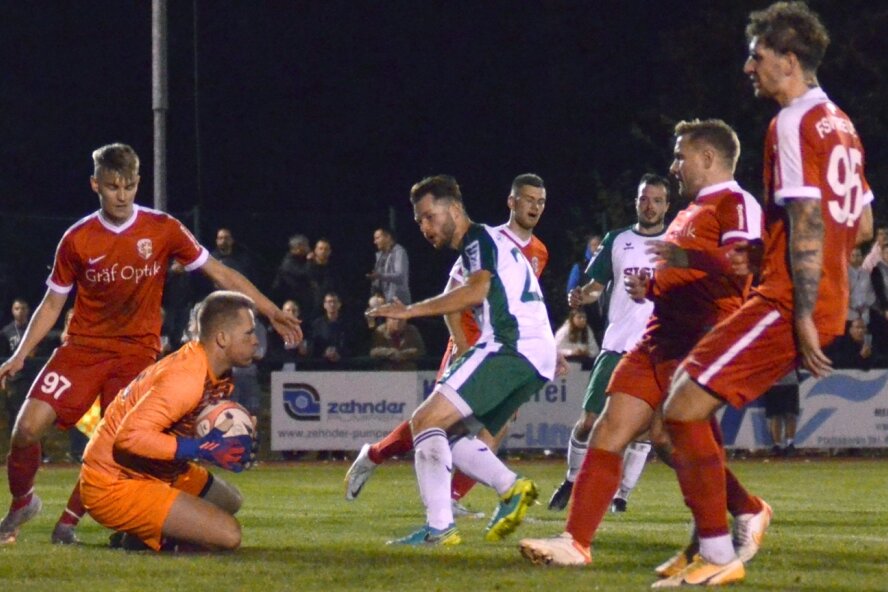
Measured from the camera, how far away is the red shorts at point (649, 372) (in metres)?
7.43

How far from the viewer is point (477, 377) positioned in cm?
846

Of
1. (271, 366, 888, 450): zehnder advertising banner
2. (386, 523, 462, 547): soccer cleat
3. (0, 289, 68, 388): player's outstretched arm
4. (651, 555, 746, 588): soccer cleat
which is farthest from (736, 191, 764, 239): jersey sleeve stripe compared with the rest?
(271, 366, 888, 450): zehnder advertising banner

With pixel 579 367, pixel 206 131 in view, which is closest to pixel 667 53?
pixel 206 131

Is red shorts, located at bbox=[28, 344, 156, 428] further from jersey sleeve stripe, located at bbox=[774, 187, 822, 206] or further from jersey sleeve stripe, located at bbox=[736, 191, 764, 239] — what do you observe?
jersey sleeve stripe, located at bbox=[774, 187, 822, 206]

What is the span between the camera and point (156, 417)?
7.59 m

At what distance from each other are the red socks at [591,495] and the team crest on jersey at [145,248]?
2.98 metres

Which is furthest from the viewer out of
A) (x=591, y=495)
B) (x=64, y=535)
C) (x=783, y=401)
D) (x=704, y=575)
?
(x=783, y=401)

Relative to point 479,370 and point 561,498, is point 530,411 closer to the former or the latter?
point 561,498

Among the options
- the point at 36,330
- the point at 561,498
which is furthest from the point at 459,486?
the point at 36,330

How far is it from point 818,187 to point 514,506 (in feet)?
8.84

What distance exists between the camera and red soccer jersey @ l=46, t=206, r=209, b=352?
8.94 meters

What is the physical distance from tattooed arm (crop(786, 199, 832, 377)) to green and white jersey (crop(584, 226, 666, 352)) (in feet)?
15.2

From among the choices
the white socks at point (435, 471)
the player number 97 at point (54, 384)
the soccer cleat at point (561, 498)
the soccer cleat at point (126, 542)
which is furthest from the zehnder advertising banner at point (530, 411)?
the white socks at point (435, 471)

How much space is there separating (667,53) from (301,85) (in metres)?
8.83
